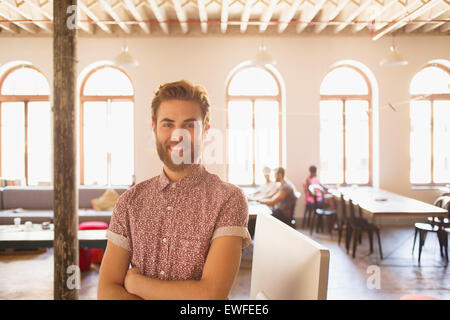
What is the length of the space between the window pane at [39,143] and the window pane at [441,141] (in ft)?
30.0

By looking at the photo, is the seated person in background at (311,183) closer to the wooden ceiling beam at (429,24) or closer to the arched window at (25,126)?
the wooden ceiling beam at (429,24)

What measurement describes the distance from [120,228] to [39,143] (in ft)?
26.4

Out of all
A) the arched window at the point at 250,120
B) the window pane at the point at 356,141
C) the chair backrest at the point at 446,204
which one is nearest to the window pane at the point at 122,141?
the arched window at the point at 250,120

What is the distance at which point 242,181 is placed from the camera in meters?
8.47

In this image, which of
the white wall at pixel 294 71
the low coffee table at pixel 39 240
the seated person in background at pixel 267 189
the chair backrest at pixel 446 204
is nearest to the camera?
the low coffee table at pixel 39 240

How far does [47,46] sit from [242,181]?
17.8ft

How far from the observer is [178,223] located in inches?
54.6

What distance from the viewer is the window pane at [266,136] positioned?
8484mm

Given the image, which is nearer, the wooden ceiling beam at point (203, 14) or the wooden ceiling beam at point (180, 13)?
the wooden ceiling beam at point (180, 13)

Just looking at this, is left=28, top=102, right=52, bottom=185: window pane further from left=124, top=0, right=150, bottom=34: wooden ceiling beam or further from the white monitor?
the white monitor

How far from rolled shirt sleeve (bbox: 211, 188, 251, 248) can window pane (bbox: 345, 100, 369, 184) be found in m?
7.59

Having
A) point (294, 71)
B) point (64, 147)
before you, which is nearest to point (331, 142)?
point (294, 71)

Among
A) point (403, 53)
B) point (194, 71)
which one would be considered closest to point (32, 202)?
point (194, 71)
